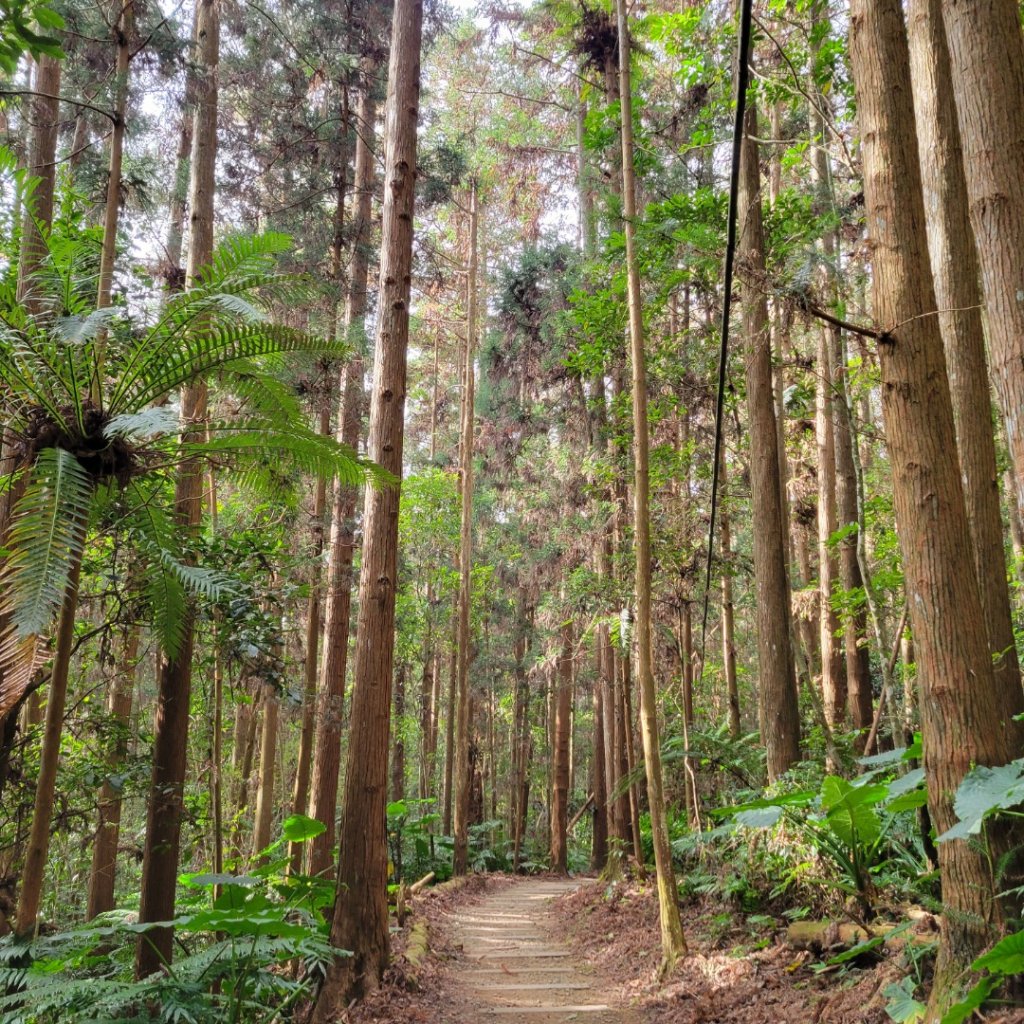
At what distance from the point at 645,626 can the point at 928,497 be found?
2.98 metres

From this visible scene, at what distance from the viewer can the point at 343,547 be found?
9.88 m

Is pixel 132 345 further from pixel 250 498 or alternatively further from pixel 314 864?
pixel 314 864

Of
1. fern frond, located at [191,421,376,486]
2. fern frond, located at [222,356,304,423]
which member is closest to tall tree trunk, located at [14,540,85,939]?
fern frond, located at [191,421,376,486]

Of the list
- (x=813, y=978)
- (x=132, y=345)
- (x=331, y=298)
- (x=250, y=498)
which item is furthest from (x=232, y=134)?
(x=813, y=978)

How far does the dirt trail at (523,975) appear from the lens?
5.81 metres

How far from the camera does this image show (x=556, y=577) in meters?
16.9

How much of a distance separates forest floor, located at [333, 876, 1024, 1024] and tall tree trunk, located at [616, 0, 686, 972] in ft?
1.17

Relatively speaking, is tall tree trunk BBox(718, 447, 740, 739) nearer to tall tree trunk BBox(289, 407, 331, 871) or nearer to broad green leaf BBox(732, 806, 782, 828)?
tall tree trunk BBox(289, 407, 331, 871)

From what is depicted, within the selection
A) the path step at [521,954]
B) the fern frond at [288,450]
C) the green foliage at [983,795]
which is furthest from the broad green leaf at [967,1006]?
the path step at [521,954]

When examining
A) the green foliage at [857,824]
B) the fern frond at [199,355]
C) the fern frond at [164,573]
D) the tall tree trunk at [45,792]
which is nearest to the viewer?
the tall tree trunk at [45,792]

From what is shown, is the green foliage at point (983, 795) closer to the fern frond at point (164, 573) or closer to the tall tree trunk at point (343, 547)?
the fern frond at point (164, 573)

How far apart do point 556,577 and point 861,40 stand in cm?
1367

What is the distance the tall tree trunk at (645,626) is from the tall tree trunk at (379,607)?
1959 millimetres

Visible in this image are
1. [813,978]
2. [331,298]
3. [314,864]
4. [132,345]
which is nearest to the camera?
[132,345]
